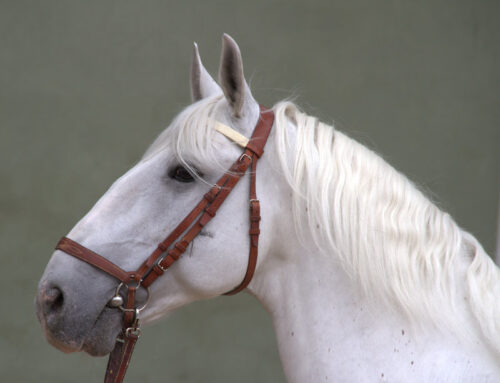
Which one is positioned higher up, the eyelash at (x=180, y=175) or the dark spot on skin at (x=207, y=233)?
the eyelash at (x=180, y=175)

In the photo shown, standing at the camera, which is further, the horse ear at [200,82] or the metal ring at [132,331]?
the horse ear at [200,82]

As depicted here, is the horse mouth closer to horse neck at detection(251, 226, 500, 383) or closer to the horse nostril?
the horse nostril

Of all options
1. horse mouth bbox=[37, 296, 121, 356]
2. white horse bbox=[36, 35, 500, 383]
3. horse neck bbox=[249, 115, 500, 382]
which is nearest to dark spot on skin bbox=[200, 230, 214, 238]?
white horse bbox=[36, 35, 500, 383]

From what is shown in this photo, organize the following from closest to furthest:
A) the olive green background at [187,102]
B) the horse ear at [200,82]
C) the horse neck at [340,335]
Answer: the horse neck at [340,335] → the horse ear at [200,82] → the olive green background at [187,102]

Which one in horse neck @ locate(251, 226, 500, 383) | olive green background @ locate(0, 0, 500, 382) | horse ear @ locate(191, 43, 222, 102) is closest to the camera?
horse neck @ locate(251, 226, 500, 383)

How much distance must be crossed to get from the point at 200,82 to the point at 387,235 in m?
0.62

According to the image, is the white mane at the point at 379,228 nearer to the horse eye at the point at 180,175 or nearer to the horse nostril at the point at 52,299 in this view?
the horse eye at the point at 180,175

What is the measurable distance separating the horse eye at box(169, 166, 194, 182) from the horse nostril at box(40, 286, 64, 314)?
1.04 ft

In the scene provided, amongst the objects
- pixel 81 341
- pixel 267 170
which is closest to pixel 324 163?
pixel 267 170

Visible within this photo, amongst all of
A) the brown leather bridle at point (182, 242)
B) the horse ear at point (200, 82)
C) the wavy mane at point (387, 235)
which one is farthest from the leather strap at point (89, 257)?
the horse ear at point (200, 82)

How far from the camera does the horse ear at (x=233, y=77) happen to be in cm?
107

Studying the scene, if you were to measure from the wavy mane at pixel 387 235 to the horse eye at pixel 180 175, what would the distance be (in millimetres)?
195

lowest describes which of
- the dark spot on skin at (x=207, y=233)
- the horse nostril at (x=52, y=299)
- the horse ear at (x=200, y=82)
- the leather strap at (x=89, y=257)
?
the horse nostril at (x=52, y=299)

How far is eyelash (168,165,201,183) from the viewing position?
112 centimetres
